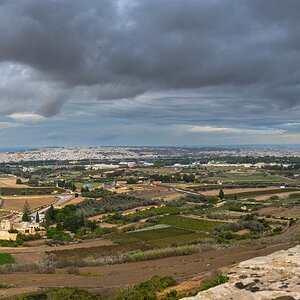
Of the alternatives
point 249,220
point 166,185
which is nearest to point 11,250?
point 249,220

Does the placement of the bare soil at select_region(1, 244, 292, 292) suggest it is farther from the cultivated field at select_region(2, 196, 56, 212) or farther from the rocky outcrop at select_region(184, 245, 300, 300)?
the cultivated field at select_region(2, 196, 56, 212)

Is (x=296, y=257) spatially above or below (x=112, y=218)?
above

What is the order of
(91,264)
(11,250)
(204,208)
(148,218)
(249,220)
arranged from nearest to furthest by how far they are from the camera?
(91,264), (11,250), (249,220), (148,218), (204,208)

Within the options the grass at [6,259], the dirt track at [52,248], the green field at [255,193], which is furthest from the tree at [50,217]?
the green field at [255,193]

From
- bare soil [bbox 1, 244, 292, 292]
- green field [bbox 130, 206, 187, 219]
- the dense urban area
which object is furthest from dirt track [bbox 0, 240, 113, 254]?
green field [bbox 130, 206, 187, 219]

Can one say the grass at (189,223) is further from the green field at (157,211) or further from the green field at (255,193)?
the green field at (255,193)

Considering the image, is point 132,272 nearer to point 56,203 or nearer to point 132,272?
point 132,272

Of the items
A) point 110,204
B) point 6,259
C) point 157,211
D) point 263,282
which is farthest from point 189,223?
point 263,282

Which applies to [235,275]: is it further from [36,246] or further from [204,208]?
[204,208]
